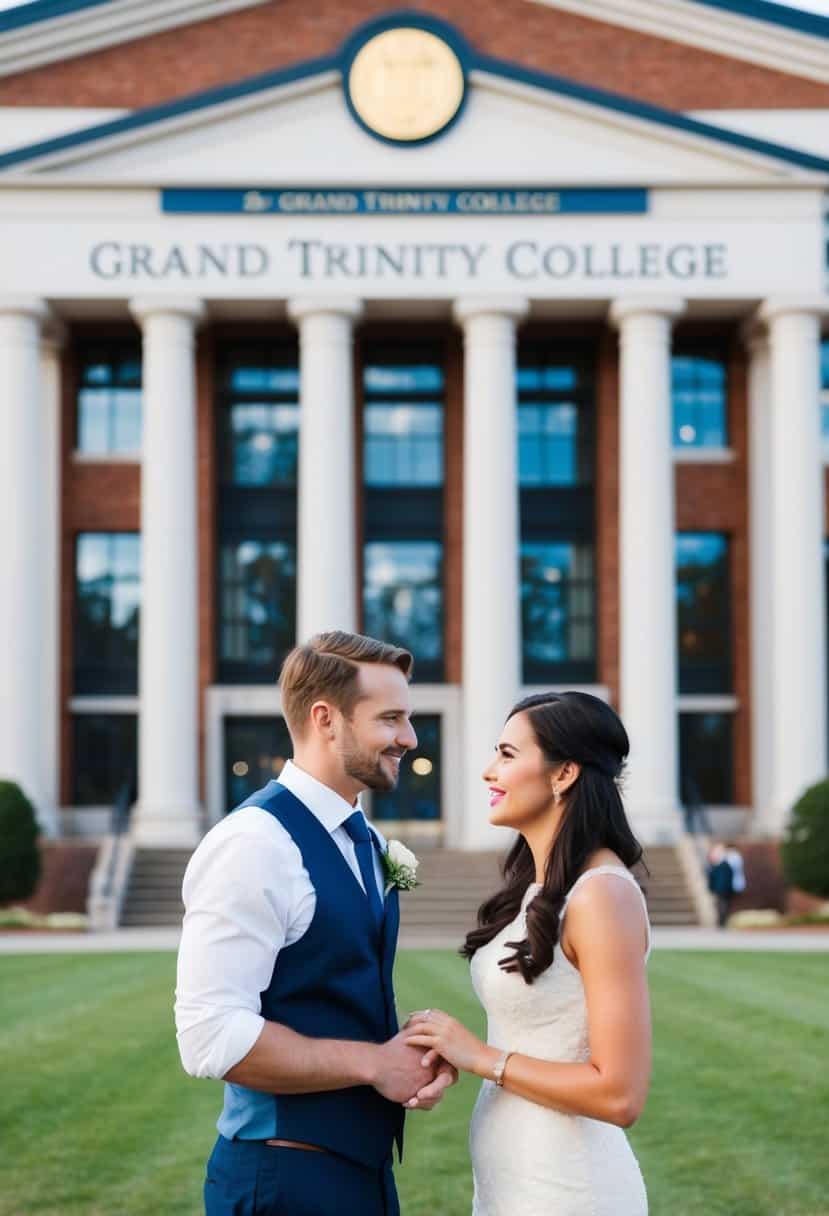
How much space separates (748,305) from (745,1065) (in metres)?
28.4

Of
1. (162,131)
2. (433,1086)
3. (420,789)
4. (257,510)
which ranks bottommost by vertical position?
(420,789)

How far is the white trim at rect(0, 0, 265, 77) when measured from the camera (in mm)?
38844

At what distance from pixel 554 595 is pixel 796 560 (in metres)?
6.12

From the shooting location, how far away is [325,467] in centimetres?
3734

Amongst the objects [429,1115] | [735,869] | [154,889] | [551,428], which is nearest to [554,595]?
[551,428]

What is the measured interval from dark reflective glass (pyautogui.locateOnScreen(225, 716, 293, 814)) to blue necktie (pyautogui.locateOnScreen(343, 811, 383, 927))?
117ft

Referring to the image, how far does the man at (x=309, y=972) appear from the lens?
4023 millimetres

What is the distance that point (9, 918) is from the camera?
107ft

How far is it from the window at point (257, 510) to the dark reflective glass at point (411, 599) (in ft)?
6.58

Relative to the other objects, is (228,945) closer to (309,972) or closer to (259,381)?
(309,972)

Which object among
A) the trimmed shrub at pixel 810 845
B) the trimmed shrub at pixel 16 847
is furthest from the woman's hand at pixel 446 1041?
the trimmed shrub at pixel 16 847

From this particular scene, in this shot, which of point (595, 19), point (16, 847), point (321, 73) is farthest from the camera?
point (595, 19)

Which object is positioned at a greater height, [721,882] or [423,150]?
[423,150]

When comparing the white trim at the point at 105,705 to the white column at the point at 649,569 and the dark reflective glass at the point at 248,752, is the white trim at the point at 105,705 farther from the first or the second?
the white column at the point at 649,569
